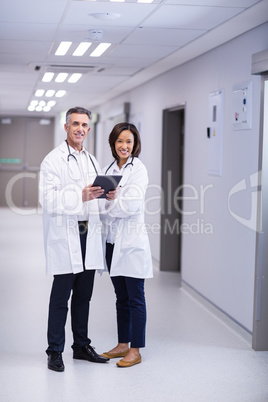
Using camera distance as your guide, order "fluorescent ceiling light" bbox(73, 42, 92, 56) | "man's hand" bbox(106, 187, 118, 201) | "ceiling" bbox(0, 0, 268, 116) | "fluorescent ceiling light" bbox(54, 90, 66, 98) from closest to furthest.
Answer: "man's hand" bbox(106, 187, 118, 201), "ceiling" bbox(0, 0, 268, 116), "fluorescent ceiling light" bbox(73, 42, 92, 56), "fluorescent ceiling light" bbox(54, 90, 66, 98)

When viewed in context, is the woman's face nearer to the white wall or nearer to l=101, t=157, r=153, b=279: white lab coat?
l=101, t=157, r=153, b=279: white lab coat

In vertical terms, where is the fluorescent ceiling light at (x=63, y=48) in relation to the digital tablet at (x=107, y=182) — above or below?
above

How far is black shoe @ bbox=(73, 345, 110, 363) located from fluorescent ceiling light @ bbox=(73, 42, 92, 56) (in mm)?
3027

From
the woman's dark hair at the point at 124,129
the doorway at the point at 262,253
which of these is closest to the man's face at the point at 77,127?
the woman's dark hair at the point at 124,129

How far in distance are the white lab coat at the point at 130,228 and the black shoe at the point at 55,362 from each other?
703mm

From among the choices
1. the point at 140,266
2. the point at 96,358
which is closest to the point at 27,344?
the point at 96,358

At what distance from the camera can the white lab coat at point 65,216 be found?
4215 mm

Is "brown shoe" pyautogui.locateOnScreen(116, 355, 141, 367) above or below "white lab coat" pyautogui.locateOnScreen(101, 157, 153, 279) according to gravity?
below

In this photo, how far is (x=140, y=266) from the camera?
4.34 meters

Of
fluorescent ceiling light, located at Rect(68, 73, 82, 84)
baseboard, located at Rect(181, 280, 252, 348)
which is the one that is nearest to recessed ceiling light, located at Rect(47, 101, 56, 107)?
fluorescent ceiling light, located at Rect(68, 73, 82, 84)

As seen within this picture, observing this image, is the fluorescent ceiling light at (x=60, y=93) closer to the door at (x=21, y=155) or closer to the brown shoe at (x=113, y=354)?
the door at (x=21, y=155)

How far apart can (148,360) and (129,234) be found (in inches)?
39.6

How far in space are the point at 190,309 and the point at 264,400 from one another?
246 cm

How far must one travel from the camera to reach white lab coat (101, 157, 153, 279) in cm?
431
